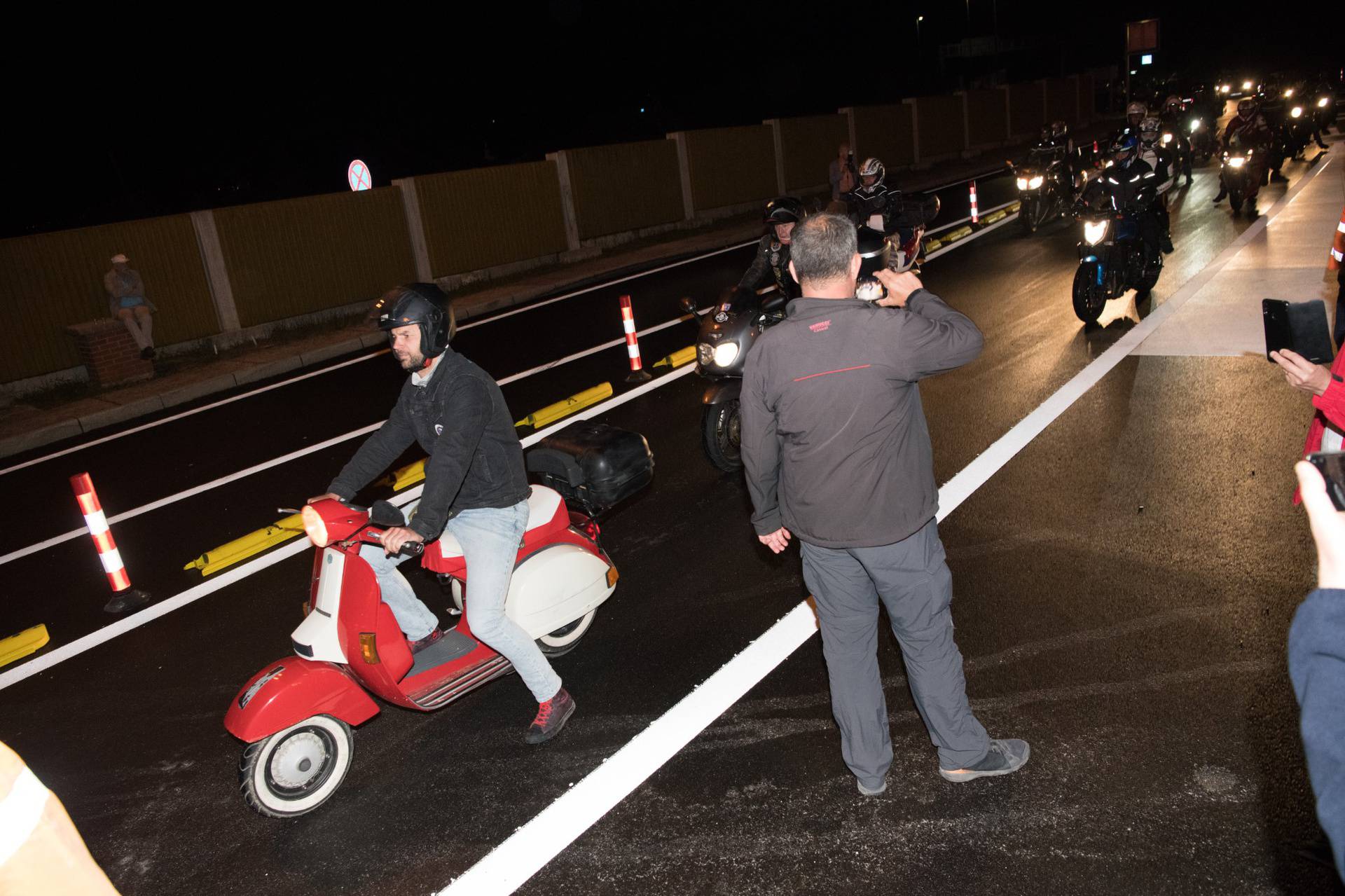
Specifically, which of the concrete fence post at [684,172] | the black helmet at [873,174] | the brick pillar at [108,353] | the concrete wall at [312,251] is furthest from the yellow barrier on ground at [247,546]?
the concrete fence post at [684,172]

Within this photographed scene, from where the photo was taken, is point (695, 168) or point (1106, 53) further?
point (1106, 53)

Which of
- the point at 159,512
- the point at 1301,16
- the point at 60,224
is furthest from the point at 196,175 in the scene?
the point at 1301,16

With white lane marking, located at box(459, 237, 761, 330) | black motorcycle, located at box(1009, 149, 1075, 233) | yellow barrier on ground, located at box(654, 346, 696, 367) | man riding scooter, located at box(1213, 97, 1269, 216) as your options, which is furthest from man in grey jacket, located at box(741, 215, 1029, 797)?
man riding scooter, located at box(1213, 97, 1269, 216)

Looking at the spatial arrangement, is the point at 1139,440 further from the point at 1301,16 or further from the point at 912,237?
the point at 1301,16

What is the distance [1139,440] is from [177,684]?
6.49m

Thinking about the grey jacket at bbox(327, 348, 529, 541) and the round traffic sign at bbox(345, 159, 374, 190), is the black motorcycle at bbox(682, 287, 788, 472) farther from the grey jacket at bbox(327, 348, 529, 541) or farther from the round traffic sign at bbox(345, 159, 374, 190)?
the round traffic sign at bbox(345, 159, 374, 190)

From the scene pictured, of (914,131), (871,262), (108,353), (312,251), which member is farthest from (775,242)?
(914,131)

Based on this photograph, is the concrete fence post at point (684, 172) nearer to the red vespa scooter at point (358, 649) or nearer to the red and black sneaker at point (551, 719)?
the red vespa scooter at point (358, 649)

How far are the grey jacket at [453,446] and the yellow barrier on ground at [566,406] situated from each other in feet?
14.6

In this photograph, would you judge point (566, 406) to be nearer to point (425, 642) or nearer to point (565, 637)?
point (565, 637)

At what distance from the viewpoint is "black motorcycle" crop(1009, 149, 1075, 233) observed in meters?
18.0

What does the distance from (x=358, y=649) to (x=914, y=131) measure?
39131mm

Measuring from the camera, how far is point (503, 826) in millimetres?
3914

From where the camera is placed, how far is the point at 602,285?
60.5 feet
